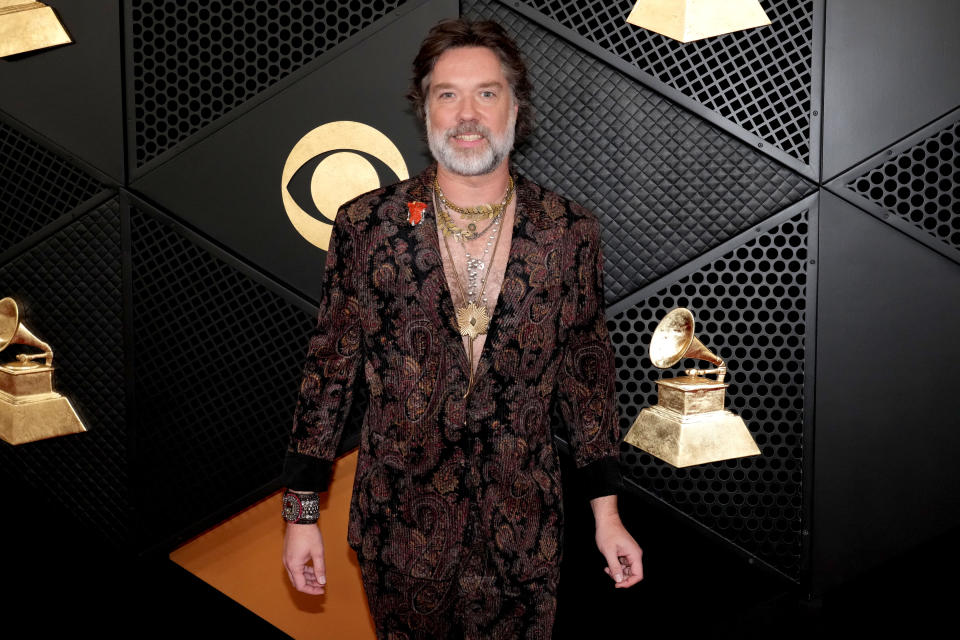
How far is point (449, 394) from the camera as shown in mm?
1688

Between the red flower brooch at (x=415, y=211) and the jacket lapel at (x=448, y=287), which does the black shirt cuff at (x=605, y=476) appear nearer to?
the jacket lapel at (x=448, y=287)

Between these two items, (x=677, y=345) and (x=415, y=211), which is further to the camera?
(x=677, y=345)

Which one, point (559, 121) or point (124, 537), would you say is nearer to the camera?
point (559, 121)

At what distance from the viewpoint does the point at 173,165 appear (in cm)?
237

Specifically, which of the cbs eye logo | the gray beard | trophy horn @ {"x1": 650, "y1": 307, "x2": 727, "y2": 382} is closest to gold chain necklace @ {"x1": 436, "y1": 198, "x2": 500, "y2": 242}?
the gray beard

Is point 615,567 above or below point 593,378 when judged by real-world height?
below

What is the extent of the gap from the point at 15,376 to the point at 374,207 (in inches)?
58.5

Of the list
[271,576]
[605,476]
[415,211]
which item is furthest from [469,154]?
[271,576]

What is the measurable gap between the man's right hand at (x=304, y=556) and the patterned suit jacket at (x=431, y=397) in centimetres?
9

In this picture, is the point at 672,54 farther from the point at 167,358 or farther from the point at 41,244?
the point at 41,244

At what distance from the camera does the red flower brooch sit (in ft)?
5.62

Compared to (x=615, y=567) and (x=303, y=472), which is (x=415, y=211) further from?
(x=615, y=567)

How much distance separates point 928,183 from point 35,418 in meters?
2.97

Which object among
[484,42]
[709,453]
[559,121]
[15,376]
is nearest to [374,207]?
[484,42]
